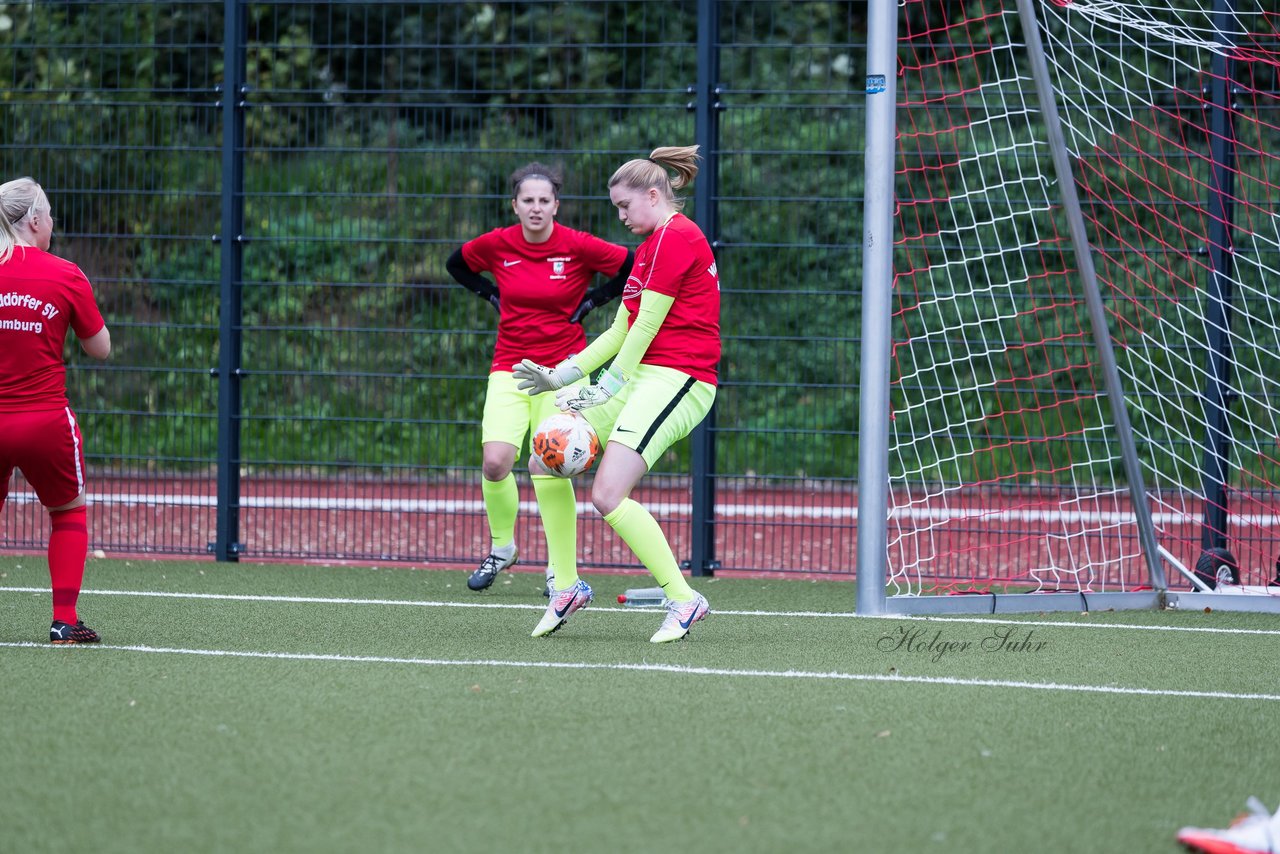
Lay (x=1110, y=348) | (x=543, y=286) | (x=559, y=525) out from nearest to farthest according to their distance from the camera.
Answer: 1. (x=559, y=525)
2. (x=1110, y=348)
3. (x=543, y=286)

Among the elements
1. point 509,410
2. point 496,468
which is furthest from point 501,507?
point 509,410

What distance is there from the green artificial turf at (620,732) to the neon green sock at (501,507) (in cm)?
90

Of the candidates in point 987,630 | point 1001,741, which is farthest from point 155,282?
point 1001,741

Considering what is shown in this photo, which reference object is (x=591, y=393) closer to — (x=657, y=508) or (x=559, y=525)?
(x=559, y=525)

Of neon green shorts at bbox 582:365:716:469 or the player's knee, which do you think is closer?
neon green shorts at bbox 582:365:716:469

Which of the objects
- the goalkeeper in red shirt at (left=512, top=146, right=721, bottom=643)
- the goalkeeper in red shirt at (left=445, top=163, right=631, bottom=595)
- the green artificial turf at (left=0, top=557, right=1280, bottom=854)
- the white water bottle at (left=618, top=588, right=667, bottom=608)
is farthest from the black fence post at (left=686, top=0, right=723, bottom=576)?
the goalkeeper in red shirt at (left=512, top=146, right=721, bottom=643)

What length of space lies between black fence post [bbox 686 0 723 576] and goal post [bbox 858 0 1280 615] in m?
1.04

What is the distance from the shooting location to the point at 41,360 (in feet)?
18.4

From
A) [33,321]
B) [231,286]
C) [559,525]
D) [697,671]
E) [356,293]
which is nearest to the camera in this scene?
[697,671]

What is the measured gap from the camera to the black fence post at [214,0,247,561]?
29.5 ft

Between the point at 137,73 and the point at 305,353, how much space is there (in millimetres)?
4001

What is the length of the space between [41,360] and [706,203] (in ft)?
13.2

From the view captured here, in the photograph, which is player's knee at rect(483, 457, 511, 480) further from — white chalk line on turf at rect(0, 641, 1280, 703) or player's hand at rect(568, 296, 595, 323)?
white chalk line on turf at rect(0, 641, 1280, 703)

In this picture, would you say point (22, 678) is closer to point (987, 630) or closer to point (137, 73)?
point (987, 630)
